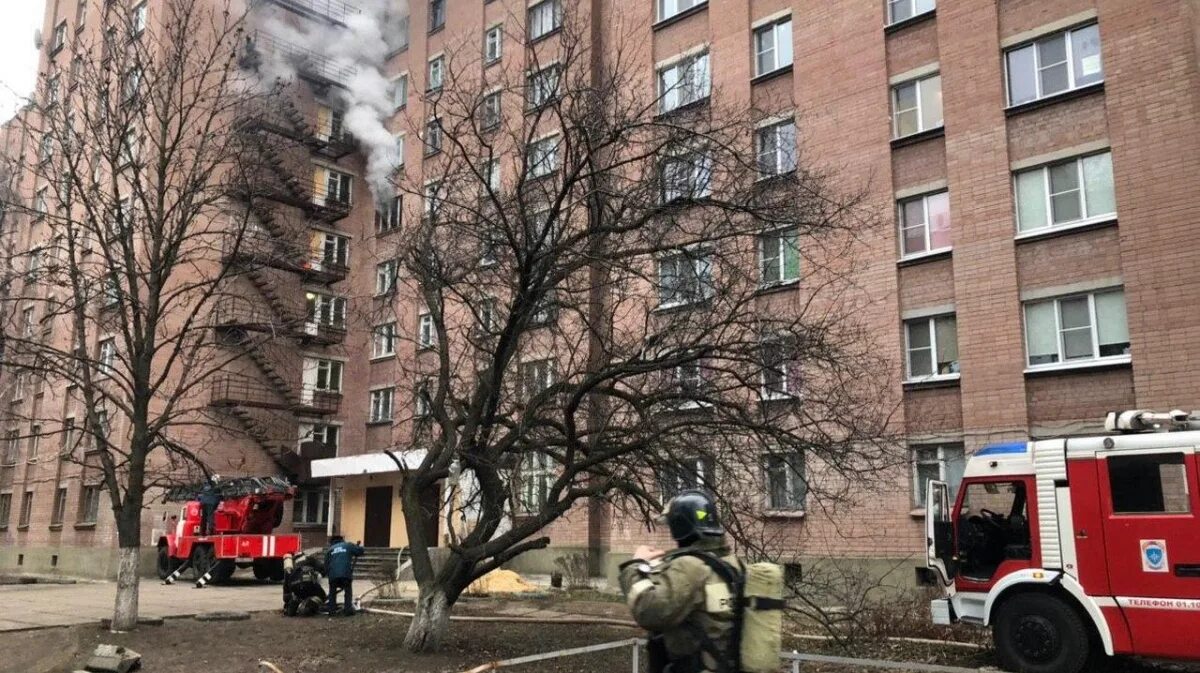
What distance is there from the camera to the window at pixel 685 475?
34.6ft

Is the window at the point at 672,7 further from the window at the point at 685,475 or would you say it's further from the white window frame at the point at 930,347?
the window at the point at 685,475

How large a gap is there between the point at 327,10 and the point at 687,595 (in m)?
35.8

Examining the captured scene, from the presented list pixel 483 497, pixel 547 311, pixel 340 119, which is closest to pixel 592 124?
pixel 547 311

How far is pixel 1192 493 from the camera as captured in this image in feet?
31.3

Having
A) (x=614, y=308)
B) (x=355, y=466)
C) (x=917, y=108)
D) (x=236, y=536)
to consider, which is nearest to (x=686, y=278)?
(x=614, y=308)

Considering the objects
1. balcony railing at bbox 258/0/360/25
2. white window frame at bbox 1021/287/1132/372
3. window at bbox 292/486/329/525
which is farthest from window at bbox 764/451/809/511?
balcony railing at bbox 258/0/360/25

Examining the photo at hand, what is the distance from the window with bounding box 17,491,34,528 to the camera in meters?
35.0

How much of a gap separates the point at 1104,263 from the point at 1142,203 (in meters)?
1.21

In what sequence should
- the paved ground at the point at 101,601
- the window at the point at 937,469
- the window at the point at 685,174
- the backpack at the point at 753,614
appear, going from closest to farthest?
the backpack at the point at 753,614
the window at the point at 685,174
the paved ground at the point at 101,601
the window at the point at 937,469

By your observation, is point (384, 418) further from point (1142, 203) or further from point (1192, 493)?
point (1192, 493)

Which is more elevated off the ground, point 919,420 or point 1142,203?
point 1142,203

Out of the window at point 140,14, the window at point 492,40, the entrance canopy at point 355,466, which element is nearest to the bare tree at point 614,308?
the window at point 140,14

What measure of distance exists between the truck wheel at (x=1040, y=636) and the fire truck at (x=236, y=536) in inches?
740

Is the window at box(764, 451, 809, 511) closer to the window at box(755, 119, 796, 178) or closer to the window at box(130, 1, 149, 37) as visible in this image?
the window at box(755, 119, 796, 178)
